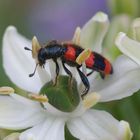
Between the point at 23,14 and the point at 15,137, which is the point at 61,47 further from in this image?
the point at 23,14

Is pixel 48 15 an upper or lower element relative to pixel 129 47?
lower

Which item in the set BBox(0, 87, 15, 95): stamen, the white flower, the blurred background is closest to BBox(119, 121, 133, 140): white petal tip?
the white flower

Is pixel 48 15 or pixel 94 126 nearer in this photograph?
pixel 94 126

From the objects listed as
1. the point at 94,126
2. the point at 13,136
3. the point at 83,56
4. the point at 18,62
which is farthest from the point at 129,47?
the point at 18,62

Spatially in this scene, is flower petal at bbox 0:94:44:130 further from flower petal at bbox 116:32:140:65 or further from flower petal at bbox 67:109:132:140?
flower petal at bbox 116:32:140:65

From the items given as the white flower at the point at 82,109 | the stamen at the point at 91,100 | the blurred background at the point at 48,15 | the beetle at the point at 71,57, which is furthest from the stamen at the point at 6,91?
the blurred background at the point at 48,15

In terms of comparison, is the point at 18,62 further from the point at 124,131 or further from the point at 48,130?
the point at 124,131
